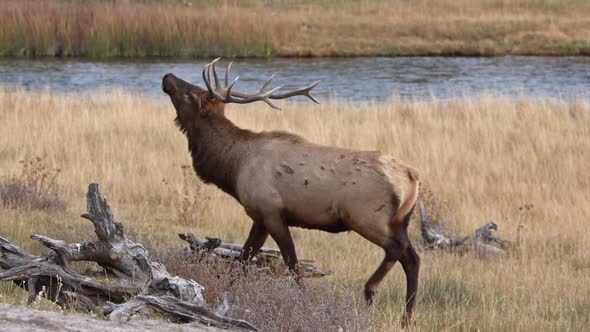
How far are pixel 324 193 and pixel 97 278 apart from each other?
144 centimetres

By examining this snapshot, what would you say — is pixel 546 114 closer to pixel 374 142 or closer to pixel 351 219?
pixel 374 142

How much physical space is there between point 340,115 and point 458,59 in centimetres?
1753

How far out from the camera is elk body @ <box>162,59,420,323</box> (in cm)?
622

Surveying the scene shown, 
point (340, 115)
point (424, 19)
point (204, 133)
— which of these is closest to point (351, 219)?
point (204, 133)

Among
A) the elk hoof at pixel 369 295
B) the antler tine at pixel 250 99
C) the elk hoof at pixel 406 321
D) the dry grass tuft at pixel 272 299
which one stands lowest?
the elk hoof at pixel 406 321

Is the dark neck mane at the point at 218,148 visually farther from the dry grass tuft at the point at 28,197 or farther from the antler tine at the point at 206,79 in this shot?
the dry grass tuft at the point at 28,197

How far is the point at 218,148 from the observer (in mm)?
7066

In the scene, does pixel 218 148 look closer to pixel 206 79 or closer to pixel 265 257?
pixel 206 79

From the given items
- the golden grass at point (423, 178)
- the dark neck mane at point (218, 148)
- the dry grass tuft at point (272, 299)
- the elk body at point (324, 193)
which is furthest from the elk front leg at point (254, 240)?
the golden grass at point (423, 178)

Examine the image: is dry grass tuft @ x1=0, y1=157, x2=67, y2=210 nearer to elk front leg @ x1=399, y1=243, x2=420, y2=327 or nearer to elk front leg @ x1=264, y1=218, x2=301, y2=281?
→ elk front leg @ x1=264, y1=218, x2=301, y2=281

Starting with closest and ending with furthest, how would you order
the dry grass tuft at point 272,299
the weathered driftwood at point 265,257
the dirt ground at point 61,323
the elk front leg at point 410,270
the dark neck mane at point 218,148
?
the dirt ground at point 61,323, the dry grass tuft at point 272,299, the elk front leg at point 410,270, the dark neck mane at point 218,148, the weathered driftwood at point 265,257

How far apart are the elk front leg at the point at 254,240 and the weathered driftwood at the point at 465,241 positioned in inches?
112

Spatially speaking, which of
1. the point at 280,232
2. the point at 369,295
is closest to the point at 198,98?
the point at 280,232

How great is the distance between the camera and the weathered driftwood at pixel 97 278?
5.56 m
